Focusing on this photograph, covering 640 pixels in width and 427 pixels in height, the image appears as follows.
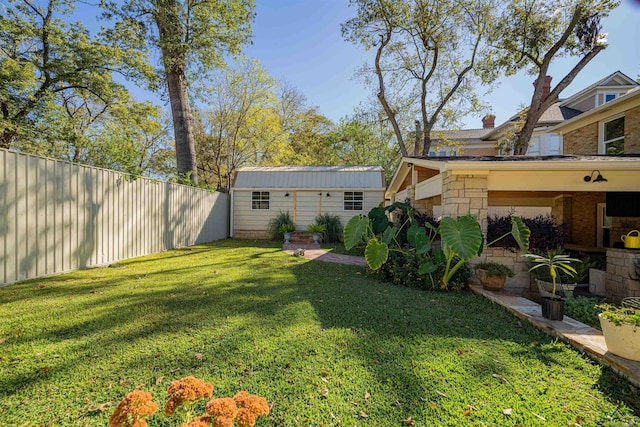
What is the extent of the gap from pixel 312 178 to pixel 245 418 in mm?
12199

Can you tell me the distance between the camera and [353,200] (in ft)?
41.2

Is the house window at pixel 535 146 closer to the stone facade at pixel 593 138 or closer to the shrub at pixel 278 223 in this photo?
the stone facade at pixel 593 138

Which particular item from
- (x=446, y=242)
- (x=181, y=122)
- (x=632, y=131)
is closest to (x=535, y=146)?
(x=632, y=131)

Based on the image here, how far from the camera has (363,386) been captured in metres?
2.16

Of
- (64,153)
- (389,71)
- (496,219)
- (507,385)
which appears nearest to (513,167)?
(496,219)

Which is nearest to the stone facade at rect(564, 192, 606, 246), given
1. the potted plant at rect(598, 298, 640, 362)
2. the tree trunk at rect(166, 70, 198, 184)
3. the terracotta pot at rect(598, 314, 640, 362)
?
the potted plant at rect(598, 298, 640, 362)

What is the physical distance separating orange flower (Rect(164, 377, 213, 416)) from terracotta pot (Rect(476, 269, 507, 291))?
4.87 m

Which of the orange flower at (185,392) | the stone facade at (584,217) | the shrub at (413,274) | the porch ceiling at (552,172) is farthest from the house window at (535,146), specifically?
the orange flower at (185,392)

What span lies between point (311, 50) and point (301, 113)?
8.73 m

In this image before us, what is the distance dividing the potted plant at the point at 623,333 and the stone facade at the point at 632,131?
8.48m

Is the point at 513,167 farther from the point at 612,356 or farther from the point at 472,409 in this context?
the point at 472,409

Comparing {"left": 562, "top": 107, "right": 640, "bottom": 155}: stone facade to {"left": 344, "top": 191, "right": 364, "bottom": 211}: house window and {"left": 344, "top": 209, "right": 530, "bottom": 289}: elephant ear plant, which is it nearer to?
{"left": 344, "top": 209, "right": 530, "bottom": 289}: elephant ear plant

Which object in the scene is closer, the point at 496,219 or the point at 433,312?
the point at 433,312

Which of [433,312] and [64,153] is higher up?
[64,153]
